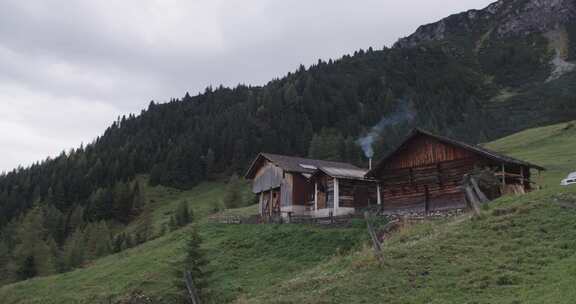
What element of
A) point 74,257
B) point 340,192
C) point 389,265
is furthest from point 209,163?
point 389,265

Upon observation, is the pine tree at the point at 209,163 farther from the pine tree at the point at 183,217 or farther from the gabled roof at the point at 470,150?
the gabled roof at the point at 470,150

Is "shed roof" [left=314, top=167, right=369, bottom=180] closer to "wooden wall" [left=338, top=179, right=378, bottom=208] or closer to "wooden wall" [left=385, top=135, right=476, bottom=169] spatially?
"wooden wall" [left=338, top=179, right=378, bottom=208]

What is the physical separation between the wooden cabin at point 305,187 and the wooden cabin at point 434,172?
5427mm

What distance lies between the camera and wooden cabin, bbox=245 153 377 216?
160ft

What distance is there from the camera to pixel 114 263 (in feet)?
157

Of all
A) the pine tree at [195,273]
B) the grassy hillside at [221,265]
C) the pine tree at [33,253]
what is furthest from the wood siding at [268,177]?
the pine tree at [33,253]

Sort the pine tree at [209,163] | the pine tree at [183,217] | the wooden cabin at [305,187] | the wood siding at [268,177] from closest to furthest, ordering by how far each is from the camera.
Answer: the wooden cabin at [305,187], the wood siding at [268,177], the pine tree at [183,217], the pine tree at [209,163]

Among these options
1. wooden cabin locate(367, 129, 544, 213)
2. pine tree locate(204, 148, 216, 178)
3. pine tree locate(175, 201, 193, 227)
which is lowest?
pine tree locate(175, 201, 193, 227)

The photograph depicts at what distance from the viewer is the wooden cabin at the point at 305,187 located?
1916 inches

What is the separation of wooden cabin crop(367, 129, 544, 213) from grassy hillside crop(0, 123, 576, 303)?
641cm

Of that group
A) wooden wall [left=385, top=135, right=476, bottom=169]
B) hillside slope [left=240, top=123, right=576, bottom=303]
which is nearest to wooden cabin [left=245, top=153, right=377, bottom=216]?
wooden wall [left=385, top=135, right=476, bottom=169]

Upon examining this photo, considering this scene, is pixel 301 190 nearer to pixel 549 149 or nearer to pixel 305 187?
pixel 305 187

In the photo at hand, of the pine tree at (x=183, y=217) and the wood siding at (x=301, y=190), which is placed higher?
the wood siding at (x=301, y=190)

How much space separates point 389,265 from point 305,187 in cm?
3354
